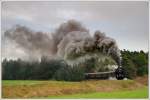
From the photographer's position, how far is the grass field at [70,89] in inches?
179

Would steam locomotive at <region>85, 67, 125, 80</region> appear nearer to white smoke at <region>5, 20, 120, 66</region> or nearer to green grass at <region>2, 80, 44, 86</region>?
white smoke at <region>5, 20, 120, 66</region>

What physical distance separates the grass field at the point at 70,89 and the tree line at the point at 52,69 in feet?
0.13

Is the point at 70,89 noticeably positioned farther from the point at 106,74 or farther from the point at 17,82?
the point at 17,82

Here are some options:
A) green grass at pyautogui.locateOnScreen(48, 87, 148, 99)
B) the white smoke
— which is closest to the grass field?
green grass at pyautogui.locateOnScreen(48, 87, 148, 99)

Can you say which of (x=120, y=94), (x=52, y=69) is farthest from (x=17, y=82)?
(x=120, y=94)

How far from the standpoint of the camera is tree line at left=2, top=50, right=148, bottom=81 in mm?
4555

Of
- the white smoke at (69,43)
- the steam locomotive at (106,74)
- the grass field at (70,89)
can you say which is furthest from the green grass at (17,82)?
the steam locomotive at (106,74)

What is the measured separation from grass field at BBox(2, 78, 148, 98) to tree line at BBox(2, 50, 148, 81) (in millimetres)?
38

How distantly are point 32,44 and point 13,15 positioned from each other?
264 millimetres

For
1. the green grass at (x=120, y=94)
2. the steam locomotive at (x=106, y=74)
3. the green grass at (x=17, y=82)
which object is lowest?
the green grass at (x=120, y=94)

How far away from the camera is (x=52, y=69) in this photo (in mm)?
4586

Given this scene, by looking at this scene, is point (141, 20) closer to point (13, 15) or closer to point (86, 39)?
point (86, 39)

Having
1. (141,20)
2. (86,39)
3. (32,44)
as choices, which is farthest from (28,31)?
(141,20)

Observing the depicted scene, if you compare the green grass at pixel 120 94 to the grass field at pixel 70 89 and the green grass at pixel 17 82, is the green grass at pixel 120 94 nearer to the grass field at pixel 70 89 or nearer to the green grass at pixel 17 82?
the grass field at pixel 70 89
